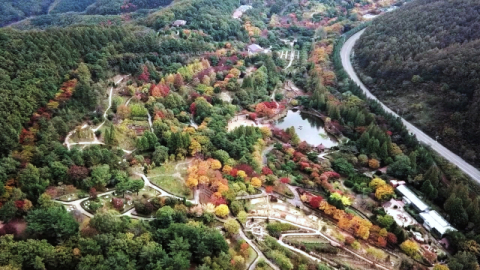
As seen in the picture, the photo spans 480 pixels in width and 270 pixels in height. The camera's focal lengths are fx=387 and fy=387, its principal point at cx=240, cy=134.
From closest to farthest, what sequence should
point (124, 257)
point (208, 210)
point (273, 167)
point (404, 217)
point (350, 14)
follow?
1. point (124, 257)
2. point (208, 210)
3. point (404, 217)
4. point (273, 167)
5. point (350, 14)

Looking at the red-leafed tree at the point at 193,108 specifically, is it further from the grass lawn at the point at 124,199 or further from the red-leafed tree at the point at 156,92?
the grass lawn at the point at 124,199

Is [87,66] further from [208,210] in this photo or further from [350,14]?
[350,14]

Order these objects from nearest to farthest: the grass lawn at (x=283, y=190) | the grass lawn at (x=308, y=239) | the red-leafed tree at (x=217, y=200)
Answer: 1. the grass lawn at (x=308, y=239)
2. the red-leafed tree at (x=217, y=200)
3. the grass lawn at (x=283, y=190)

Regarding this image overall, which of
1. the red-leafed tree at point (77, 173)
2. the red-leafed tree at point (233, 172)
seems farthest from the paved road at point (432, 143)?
the red-leafed tree at point (77, 173)

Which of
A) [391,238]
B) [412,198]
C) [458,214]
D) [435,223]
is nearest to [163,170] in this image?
[391,238]

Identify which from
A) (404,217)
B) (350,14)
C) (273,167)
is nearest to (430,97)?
(404,217)

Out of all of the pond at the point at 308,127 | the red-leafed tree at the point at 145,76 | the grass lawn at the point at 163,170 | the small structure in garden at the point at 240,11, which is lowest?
the pond at the point at 308,127
